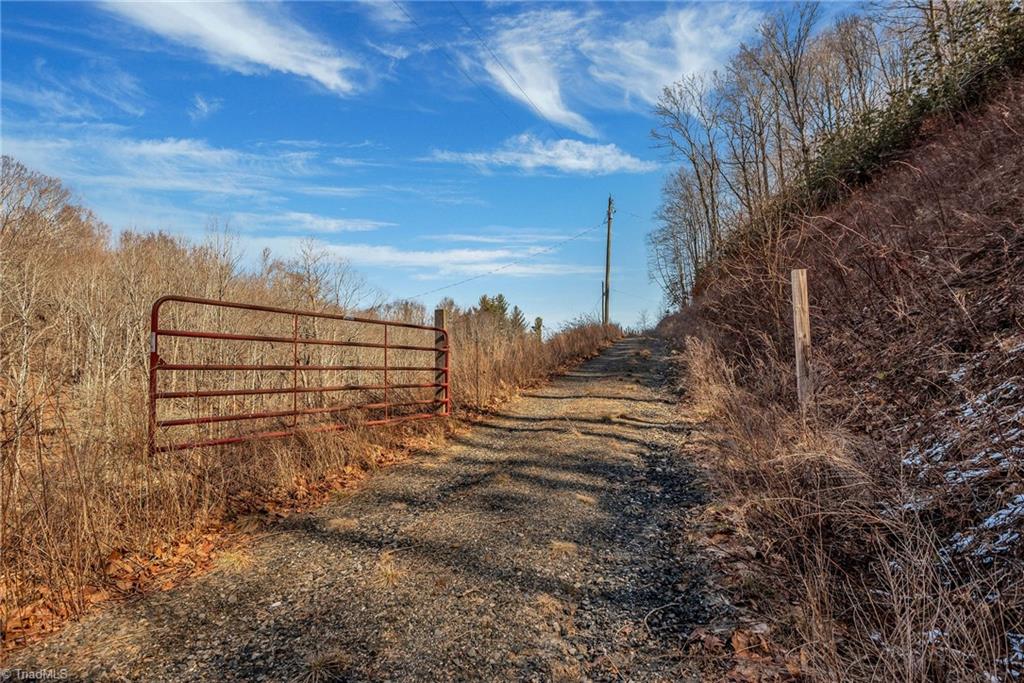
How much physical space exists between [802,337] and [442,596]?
14.3ft

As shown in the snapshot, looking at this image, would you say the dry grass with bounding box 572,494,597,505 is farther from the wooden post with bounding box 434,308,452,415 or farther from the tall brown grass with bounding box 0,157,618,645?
the wooden post with bounding box 434,308,452,415

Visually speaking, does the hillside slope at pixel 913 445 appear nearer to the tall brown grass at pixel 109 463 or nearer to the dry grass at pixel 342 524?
the dry grass at pixel 342 524

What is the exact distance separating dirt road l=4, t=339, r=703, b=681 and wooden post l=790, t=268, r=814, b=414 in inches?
57.8

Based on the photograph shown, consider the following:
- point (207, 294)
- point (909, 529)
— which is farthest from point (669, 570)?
point (207, 294)

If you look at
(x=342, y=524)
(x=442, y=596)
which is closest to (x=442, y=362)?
(x=342, y=524)

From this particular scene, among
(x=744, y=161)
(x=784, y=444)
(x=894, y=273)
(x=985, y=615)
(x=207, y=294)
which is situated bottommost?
(x=985, y=615)

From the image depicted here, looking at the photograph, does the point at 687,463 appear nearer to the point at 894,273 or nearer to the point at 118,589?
the point at 894,273

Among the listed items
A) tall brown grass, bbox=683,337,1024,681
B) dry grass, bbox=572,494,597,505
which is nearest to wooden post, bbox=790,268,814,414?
tall brown grass, bbox=683,337,1024,681

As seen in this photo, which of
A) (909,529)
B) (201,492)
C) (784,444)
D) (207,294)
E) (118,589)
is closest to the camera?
(909,529)

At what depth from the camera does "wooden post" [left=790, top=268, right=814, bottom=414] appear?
16.4ft

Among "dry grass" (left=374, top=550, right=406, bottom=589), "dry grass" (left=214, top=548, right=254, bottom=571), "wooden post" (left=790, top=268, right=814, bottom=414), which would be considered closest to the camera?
"dry grass" (left=374, top=550, right=406, bottom=589)

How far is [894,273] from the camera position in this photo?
5230 millimetres

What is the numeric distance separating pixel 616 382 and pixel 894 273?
6.77 m

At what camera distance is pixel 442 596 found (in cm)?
304
